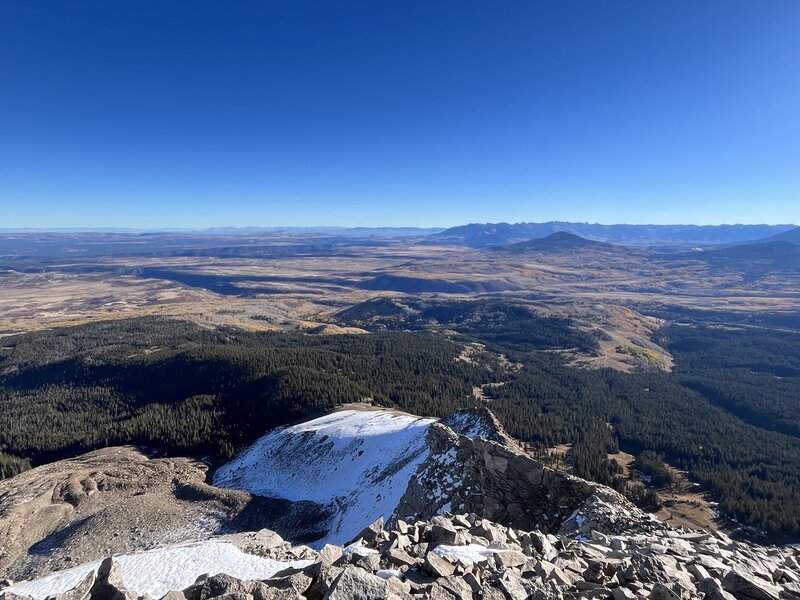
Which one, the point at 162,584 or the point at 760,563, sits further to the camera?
the point at 162,584

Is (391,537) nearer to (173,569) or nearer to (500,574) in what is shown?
(500,574)

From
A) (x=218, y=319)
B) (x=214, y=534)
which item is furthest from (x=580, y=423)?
(x=218, y=319)

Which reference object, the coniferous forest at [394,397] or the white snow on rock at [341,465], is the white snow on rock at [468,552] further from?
the coniferous forest at [394,397]

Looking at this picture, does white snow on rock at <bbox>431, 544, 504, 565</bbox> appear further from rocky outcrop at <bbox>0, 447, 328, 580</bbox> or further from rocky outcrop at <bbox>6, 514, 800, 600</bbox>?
rocky outcrop at <bbox>0, 447, 328, 580</bbox>

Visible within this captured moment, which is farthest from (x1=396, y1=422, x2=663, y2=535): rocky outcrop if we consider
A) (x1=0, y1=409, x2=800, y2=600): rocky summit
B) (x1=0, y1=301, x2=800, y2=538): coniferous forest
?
(x1=0, y1=301, x2=800, y2=538): coniferous forest

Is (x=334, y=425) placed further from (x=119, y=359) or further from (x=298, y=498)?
(x=119, y=359)
